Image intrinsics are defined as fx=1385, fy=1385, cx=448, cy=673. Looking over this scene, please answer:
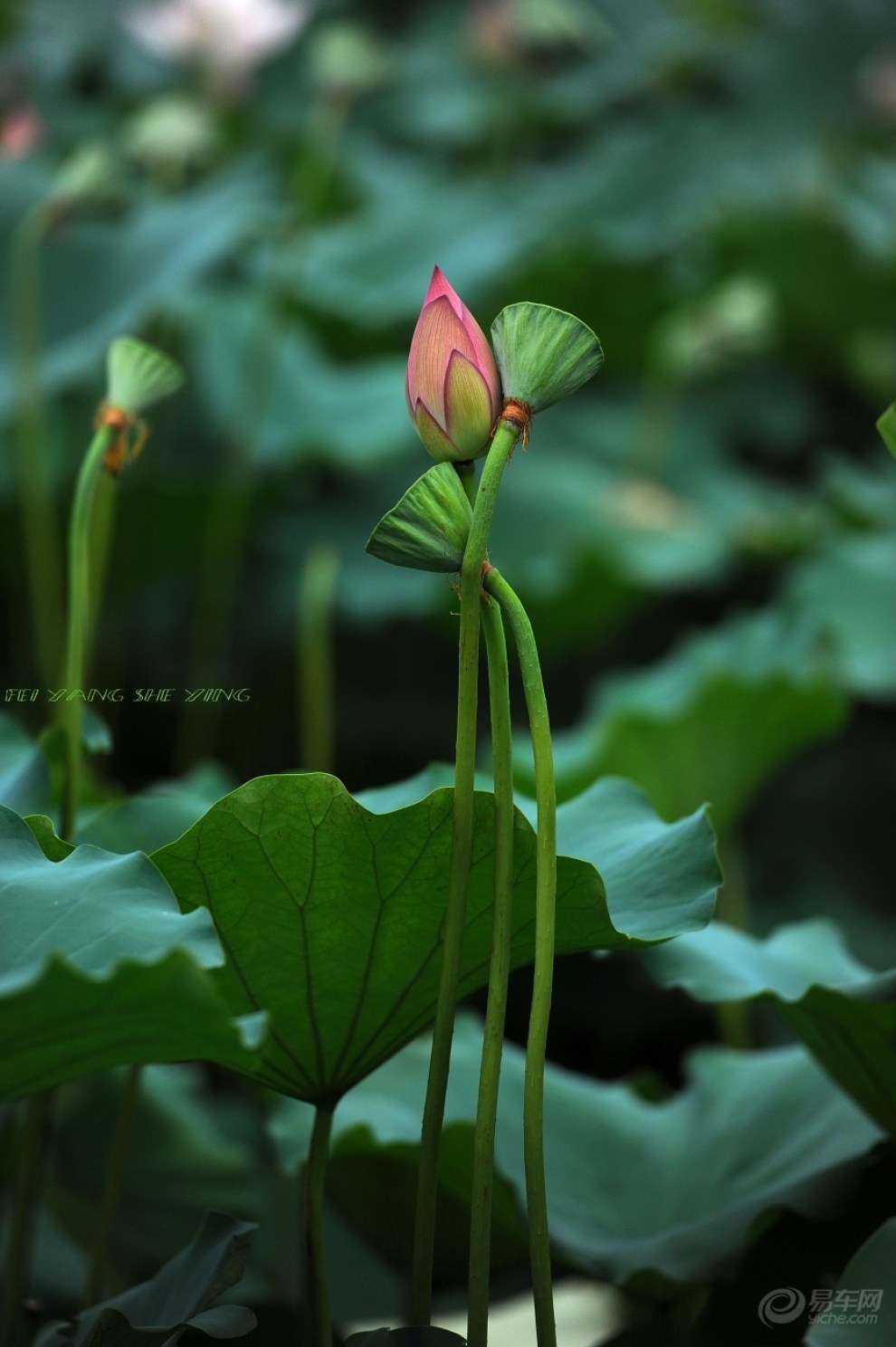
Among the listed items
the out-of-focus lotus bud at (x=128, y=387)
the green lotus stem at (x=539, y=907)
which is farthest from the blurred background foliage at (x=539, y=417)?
the green lotus stem at (x=539, y=907)

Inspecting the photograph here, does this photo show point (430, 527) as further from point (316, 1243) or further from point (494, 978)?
point (316, 1243)

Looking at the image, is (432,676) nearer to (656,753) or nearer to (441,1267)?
(656,753)

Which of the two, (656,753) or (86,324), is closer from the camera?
(656,753)

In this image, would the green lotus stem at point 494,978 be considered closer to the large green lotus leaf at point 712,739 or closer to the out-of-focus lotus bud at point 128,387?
the out-of-focus lotus bud at point 128,387

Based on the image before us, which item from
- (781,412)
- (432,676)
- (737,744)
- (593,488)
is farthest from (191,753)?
(781,412)

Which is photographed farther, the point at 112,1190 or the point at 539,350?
the point at 112,1190

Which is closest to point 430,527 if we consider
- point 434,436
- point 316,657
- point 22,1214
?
point 434,436

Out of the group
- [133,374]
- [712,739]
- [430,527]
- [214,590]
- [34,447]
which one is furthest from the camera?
[214,590]
